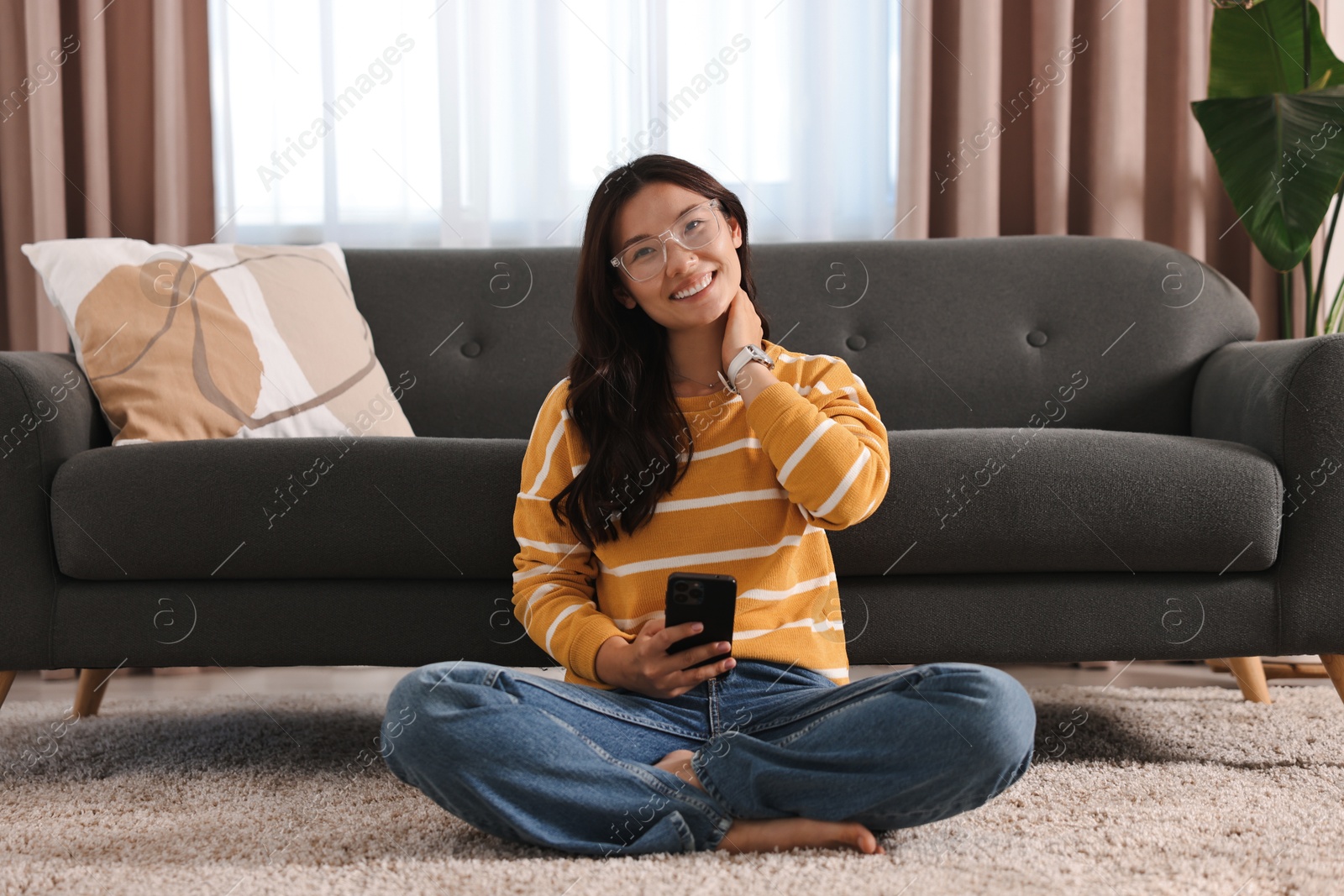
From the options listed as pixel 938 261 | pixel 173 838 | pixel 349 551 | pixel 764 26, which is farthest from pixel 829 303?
pixel 173 838

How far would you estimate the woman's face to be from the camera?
3.33 ft

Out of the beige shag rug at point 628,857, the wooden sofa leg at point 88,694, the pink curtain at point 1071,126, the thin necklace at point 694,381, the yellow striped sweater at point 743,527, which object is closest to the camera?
the beige shag rug at point 628,857

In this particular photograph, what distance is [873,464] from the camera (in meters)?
0.98

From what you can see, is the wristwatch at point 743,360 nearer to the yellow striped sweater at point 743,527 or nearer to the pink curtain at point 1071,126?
the yellow striped sweater at point 743,527

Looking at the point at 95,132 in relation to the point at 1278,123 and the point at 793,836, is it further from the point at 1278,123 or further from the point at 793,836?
the point at 1278,123

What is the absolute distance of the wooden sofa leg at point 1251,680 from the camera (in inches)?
61.8

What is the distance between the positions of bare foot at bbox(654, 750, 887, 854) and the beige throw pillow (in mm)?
957

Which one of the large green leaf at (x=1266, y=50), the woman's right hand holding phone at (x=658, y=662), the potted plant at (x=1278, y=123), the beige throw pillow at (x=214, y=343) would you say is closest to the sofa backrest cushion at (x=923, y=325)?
the beige throw pillow at (x=214, y=343)

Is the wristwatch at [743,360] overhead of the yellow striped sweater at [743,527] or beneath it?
overhead

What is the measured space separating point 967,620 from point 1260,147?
4.13 feet

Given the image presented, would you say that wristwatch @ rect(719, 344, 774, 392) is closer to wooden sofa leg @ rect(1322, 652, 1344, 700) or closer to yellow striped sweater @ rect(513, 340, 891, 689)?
yellow striped sweater @ rect(513, 340, 891, 689)

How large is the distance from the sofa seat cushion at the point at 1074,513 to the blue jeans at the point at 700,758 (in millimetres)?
345

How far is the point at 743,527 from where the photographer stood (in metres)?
0.99

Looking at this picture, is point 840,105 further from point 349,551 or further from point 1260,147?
point 349,551
